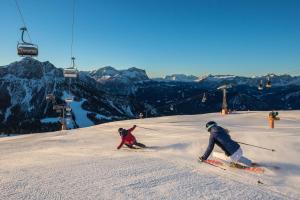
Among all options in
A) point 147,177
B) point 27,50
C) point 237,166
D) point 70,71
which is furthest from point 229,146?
point 70,71

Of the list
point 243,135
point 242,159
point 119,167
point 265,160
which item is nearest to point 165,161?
point 119,167

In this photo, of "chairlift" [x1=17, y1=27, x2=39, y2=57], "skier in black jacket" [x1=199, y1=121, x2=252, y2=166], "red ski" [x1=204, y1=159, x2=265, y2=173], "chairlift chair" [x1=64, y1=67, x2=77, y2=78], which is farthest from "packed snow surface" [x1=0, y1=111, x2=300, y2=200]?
"chairlift chair" [x1=64, y1=67, x2=77, y2=78]

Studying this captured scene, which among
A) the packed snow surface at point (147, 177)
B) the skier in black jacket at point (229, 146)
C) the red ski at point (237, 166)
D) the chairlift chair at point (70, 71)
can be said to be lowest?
the packed snow surface at point (147, 177)

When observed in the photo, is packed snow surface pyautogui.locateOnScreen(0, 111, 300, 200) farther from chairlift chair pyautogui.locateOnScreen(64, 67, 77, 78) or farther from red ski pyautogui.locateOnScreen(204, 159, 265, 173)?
chairlift chair pyautogui.locateOnScreen(64, 67, 77, 78)

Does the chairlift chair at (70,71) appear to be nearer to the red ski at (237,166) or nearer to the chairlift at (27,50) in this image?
the chairlift at (27,50)

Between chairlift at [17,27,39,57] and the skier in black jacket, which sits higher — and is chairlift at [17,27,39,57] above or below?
above

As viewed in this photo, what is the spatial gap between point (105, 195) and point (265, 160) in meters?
6.85

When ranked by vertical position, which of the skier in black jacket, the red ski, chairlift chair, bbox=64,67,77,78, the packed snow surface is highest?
chairlift chair, bbox=64,67,77,78

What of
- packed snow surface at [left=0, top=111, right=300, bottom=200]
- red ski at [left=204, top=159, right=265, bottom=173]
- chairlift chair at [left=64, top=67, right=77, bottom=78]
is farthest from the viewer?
chairlift chair at [left=64, top=67, right=77, bottom=78]

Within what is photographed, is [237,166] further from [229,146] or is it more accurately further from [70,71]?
[70,71]

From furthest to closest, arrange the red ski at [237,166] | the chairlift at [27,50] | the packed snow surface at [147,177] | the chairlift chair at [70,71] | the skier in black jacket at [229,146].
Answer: the chairlift chair at [70,71] < the chairlift at [27,50] < the skier in black jacket at [229,146] < the red ski at [237,166] < the packed snow surface at [147,177]

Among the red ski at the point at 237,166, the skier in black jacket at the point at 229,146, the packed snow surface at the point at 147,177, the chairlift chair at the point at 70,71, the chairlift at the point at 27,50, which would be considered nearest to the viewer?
the packed snow surface at the point at 147,177

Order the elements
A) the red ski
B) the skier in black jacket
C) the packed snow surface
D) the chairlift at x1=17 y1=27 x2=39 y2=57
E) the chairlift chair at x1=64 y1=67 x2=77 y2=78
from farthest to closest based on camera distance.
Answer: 1. the chairlift chair at x1=64 y1=67 x2=77 y2=78
2. the chairlift at x1=17 y1=27 x2=39 y2=57
3. the skier in black jacket
4. the red ski
5. the packed snow surface

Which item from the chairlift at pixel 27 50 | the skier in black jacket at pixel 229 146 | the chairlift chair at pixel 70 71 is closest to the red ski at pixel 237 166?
the skier in black jacket at pixel 229 146
